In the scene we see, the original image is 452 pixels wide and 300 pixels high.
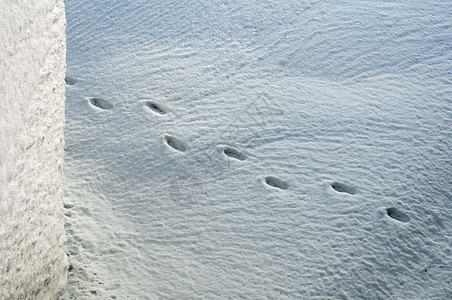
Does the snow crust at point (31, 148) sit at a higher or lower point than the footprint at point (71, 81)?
lower

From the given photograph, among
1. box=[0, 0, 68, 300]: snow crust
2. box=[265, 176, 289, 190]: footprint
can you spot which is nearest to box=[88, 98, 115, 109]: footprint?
box=[265, 176, 289, 190]: footprint

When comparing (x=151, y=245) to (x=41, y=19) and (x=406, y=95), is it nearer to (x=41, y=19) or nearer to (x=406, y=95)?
(x=41, y=19)

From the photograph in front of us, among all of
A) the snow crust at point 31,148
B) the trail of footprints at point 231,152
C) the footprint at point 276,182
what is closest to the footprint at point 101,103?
the trail of footprints at point 231,152

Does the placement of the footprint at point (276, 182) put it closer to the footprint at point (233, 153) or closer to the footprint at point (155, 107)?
the footprint at point (233, 153)

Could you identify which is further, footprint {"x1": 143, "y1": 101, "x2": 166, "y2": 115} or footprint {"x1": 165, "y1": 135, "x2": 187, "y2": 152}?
footprint {"x1": 143, "y1": 101, "x2": 166, "y2": 115}

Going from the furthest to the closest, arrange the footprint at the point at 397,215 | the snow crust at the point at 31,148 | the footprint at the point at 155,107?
the footprint at the point at 155,107, the footprint at the point at 397,215, the snow crust at the point at 31,148

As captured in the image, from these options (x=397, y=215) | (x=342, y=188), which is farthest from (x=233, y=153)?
(x=397, y=215)

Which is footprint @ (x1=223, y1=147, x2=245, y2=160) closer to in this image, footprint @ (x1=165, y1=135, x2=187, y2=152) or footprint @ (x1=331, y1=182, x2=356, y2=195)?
footprint @ (x1=165, y1=135, x2=187, y2=152)

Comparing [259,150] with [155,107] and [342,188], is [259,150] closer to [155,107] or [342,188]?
[342,188]

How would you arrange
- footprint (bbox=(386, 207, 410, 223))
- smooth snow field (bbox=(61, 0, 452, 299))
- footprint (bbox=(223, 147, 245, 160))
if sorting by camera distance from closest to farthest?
smooth snow field (bbox=(61, 0, 452, 299)) → footprint (bbox=(386, 207, 410, 223)) → footprint (bbox=(223, 147, 245, 160))
